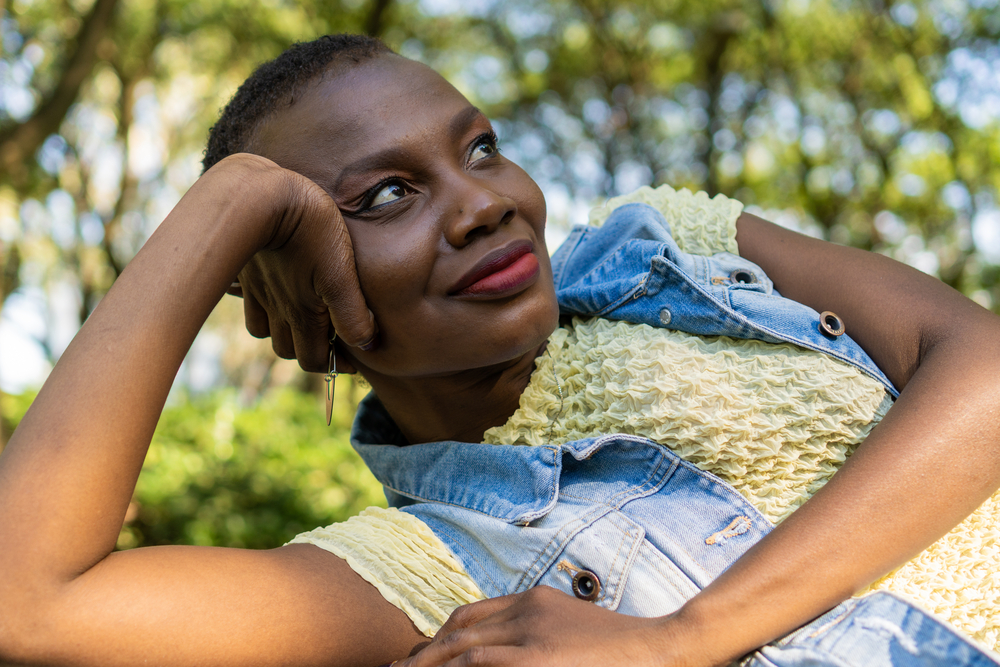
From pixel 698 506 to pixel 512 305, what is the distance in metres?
0.68

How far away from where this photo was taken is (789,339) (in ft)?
6.52

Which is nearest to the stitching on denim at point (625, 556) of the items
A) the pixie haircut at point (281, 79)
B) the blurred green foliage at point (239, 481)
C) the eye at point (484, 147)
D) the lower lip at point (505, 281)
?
the lower lip at point (505, 281)

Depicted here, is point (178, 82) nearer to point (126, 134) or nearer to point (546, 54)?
point (126, 134)

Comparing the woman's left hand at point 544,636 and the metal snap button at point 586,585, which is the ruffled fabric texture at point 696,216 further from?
the woman's left hand at point 544,636

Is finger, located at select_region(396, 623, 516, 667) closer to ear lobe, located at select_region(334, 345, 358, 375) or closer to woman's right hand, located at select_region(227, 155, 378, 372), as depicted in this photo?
woman's right hand, located at select_region(227, 155, 378, 372)

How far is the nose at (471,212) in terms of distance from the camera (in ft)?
6.32

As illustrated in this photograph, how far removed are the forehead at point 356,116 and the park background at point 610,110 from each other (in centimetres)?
748

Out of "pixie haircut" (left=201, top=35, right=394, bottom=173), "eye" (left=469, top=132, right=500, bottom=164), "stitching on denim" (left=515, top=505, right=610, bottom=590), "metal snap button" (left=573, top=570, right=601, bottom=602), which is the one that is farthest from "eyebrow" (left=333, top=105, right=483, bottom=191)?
"metal snap button" (left=573, top=570, right=601, bottom=602)

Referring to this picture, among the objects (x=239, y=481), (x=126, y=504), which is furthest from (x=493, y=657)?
(x=239, y=481)

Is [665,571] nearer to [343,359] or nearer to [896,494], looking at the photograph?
[896,494]

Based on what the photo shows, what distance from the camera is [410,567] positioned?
198cm

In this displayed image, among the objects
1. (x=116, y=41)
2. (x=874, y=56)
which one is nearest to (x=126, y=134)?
(x=116, y=41)

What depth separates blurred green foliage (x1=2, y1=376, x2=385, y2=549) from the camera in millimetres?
6215

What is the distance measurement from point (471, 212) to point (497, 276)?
17 centimetres
